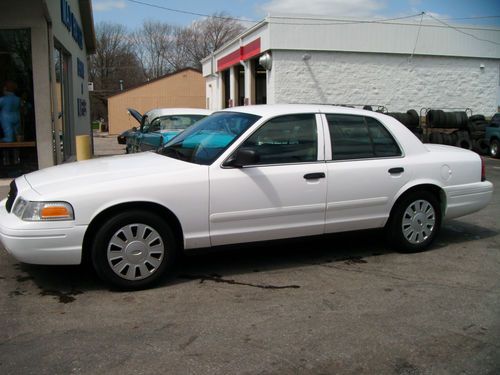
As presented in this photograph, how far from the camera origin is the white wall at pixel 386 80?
20.5 meters

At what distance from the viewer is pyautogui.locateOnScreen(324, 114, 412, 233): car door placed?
5211 mm

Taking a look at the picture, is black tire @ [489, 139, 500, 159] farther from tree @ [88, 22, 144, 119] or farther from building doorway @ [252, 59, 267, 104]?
tree @ [88, 22, 144, 119]

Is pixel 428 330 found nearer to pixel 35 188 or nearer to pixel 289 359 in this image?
pixel 289 359

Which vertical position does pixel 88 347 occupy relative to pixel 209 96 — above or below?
below

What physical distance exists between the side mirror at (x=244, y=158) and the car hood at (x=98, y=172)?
376 mm

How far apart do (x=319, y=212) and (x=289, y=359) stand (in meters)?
2.02

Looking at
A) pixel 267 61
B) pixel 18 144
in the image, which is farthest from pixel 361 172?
pixel 267 61

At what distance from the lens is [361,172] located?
17.4 feet

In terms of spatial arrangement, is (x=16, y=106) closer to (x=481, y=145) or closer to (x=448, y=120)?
(x=448, y=120)

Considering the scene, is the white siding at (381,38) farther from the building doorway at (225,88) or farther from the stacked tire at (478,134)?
the building doorway at (225,88)

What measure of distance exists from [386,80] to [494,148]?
5648 mm

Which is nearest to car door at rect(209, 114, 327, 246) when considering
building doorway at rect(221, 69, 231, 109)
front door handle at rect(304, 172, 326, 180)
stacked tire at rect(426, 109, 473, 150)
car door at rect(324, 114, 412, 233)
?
front door handle at rect(304, 172, 326, 180)

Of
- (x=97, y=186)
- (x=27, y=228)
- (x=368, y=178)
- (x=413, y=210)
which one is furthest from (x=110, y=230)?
(x=413, y=210)

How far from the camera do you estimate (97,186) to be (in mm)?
4336
